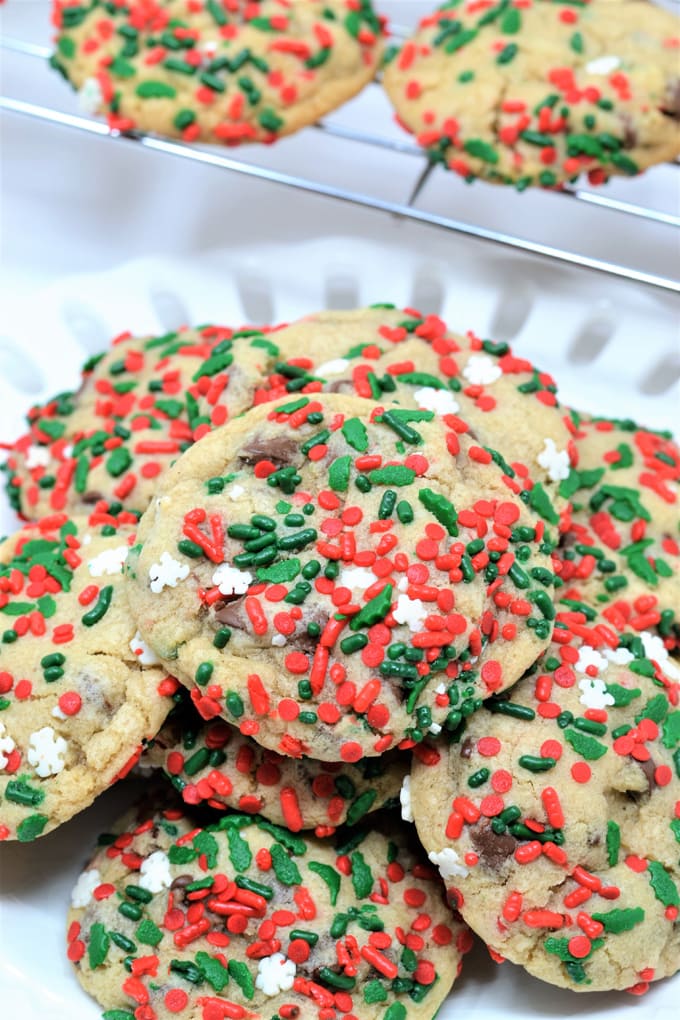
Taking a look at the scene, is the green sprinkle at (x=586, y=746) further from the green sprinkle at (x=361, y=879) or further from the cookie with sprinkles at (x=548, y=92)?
the cookie with sprinkles at (x=548, y=92)

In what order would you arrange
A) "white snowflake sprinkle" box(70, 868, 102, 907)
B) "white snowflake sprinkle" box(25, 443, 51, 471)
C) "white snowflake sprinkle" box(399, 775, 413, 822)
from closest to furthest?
"white snowflake sprinkle" box(399, 775, 413, 822)
"white snowflake sprinkle" box(70, 868, 102, 907)
"white snowflake sprinkle" box(25, 443, 51, 471)

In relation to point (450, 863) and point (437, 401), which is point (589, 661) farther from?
point (437, 401)

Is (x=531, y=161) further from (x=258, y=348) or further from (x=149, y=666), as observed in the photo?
(x=149, y=666)

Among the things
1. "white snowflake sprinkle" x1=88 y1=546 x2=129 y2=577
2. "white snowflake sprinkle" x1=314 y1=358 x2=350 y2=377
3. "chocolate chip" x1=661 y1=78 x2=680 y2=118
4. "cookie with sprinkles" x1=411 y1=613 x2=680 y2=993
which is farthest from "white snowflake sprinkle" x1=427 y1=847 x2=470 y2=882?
"chocolate chip" x1=661 y1=78 x2=680 y2=118

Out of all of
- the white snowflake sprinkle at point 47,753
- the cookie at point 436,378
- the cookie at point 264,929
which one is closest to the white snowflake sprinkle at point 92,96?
the cookie at point 436,378

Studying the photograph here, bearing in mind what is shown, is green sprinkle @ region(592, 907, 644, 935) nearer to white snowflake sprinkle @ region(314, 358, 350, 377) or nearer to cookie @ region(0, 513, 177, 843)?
cookie @ region(0, 513, 177, 843)

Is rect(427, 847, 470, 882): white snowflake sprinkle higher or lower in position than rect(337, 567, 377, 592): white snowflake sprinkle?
lower

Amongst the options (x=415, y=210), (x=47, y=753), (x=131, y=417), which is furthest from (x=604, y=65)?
(x=47, y=753)

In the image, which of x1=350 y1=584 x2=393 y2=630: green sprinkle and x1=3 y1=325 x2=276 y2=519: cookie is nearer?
x1=350 y1=584 x2=393 y2=630: green sprinkle

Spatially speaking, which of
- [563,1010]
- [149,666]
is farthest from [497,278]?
[563,1010]
